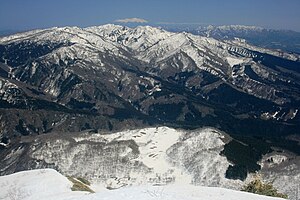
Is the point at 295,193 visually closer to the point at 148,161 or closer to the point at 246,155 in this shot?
the point at 246,155

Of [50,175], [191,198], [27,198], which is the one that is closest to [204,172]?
[50,175]

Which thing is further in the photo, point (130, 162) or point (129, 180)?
point (130, 162)

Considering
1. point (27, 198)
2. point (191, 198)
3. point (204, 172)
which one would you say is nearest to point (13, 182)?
point (27, 198)

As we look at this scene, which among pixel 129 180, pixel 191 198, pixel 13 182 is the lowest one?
pixel 129 180

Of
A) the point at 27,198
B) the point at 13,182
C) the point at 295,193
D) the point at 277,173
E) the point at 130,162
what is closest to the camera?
the point at 27,198

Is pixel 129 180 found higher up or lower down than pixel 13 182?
lower down

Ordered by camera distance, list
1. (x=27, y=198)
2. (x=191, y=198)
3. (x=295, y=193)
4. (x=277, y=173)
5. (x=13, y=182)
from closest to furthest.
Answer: (x=191, y=198) < (x=27, y=198) < (x=13, y=182) < (x=295, y=193) < (x=277, y=173)
